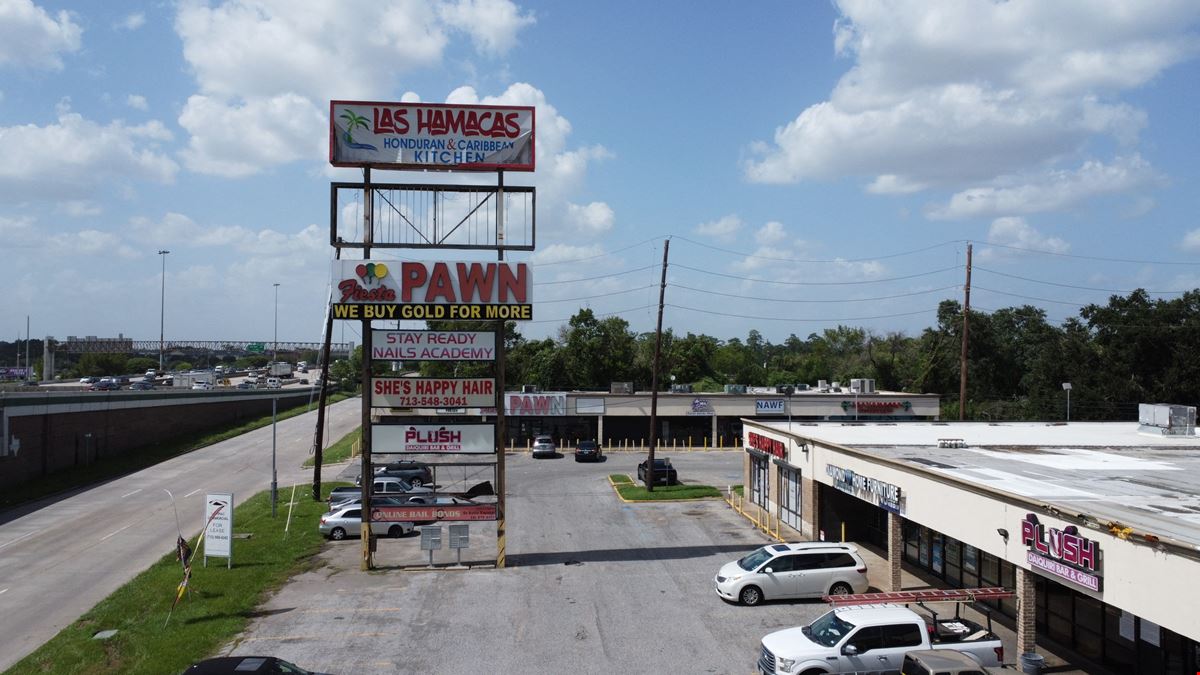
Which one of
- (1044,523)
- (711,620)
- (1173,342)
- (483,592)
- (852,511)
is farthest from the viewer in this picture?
(1173,342)

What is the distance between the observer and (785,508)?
106 ft

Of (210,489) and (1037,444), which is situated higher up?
(1037,444)

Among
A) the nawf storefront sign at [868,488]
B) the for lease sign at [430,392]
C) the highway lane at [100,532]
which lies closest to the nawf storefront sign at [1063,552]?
the nawf storefront sign at [868,488]

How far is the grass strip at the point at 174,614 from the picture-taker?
1705 cm

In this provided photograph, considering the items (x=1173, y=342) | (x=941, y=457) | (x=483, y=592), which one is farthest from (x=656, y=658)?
(x=1173, y=342)

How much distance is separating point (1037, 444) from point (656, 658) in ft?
63.6

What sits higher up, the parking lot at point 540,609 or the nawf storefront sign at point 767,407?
the nawf storefront sign at point 767,407

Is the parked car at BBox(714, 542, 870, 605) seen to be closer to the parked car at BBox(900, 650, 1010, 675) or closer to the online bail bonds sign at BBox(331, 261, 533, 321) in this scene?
the parked car at BBox(900, 650, 1010, 675)

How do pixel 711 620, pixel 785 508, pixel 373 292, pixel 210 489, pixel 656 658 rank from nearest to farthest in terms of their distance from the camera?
pixel 656 658 → pixel 711 620 → pixel 373 292 → pixel 785 508 → pixel 210 489

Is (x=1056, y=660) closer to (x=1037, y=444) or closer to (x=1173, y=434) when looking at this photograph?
(x=1037, y=444)

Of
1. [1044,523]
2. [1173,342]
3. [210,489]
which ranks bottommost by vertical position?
[210,489]

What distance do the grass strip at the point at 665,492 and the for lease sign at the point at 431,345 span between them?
1542 cm

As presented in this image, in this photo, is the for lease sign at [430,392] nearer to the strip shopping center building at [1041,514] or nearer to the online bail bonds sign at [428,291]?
the online bail bonds sign at [428,291]

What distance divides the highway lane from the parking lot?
19.8 ft
